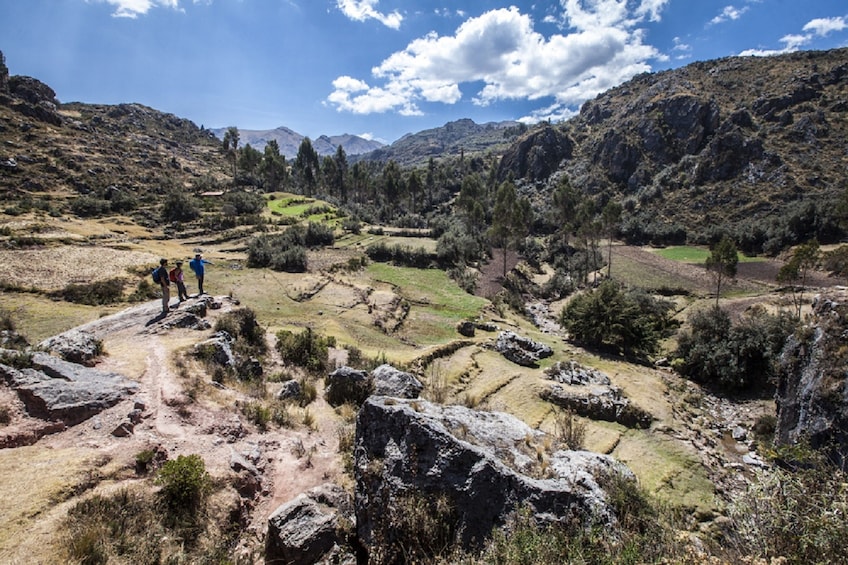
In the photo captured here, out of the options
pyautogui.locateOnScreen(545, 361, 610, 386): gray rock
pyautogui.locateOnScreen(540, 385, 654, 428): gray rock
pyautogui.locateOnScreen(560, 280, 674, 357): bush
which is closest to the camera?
pyautogui.locateOnScreen(540, 385, 654, 428): gray rock

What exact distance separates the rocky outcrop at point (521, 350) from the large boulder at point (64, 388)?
49.4ft

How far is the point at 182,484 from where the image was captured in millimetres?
6668

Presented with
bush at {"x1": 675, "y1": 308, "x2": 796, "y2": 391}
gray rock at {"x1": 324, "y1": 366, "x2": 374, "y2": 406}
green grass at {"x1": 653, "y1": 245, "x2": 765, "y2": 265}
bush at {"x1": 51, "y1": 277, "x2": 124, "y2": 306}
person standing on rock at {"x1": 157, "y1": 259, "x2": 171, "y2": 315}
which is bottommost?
bush at {"x1": 675, "y1": 308, "x2": 796, "y2": 391}

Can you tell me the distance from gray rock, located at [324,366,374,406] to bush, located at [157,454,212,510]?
5.63 m

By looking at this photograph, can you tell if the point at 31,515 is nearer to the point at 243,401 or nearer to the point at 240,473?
the point at 240,473

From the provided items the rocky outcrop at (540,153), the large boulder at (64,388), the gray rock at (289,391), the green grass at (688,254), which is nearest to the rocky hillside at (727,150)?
the green grass at (688,254)

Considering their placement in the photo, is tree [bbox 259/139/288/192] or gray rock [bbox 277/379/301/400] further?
tree [bbox 259/139/288/192]

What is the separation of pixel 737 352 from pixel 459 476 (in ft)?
68.0

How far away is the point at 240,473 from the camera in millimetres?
7898

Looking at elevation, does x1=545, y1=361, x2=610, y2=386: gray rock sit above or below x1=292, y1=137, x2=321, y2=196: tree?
below

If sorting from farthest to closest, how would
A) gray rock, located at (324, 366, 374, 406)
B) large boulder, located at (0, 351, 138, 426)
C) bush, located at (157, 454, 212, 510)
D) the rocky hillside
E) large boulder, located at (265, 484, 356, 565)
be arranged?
the rocky hillside < gray rock, located at (324, 366, 374, 406) < large boulder, located at (0, 351, 138, 426) < bush, located at (157, 454, 212, 510) < large boulder, located at (265, 484, 356, 565)

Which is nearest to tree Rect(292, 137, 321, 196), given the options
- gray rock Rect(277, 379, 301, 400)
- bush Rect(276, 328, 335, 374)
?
bush Rect(276, 328, 335, 374)

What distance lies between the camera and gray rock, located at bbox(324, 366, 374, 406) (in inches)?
492

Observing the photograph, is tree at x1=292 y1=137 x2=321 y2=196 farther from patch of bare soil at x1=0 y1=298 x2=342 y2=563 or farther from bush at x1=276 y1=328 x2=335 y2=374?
patch of bare soil at x1=0 y1=298 x2=342 y2=563
